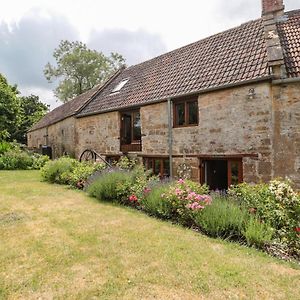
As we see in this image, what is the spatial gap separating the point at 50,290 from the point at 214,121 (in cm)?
883

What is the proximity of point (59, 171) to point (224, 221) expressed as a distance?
10.6 metres

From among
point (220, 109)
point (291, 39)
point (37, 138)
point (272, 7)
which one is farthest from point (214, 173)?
point (37, 138)

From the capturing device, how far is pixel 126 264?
15.9 ft

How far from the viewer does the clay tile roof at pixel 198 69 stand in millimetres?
10969

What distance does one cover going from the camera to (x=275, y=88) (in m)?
9.66

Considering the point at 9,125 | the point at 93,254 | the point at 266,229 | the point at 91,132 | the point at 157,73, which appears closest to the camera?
the point at 93,254

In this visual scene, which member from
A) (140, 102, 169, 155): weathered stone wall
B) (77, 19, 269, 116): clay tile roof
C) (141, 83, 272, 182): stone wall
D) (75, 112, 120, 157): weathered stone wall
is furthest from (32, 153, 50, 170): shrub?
(141, 83, 272, 182): stone wall

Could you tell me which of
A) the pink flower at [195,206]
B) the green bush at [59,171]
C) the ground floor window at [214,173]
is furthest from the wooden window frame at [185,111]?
the green bush at [59,171]

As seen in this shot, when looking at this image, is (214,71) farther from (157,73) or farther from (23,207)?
(23,207)

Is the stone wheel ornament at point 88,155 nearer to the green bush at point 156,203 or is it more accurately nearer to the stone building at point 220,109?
the stone building at point 220,109

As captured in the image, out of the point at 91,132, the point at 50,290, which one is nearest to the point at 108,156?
the point at 91,132

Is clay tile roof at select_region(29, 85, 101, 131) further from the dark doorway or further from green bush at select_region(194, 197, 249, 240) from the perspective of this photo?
green bush at select_region(194, 197, 249, 240)

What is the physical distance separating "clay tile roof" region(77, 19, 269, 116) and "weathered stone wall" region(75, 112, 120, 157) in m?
0.57

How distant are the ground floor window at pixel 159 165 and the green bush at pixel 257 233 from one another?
7317mm
